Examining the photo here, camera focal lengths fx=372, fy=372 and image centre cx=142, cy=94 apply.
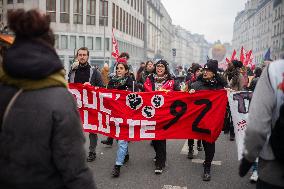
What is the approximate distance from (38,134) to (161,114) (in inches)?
176

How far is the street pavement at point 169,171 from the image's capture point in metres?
5.61

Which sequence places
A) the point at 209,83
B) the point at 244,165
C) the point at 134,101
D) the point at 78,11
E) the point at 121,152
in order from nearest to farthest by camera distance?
the point at 244,165
the point at 121,152
the point at 209,83
the point at 134,101
the point at 78,11

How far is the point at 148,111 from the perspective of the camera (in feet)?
21.4

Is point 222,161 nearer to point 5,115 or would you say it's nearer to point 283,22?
point 5,115

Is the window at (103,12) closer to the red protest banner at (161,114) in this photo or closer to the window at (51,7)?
the window at (51,7)

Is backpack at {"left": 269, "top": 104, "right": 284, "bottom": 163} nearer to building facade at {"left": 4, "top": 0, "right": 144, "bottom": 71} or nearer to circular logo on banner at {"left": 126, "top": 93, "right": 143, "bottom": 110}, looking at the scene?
circular logo on banner at {"left": 126, "top": 93, "right": 143, "bottom": 110}

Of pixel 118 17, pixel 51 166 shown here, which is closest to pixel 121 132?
pixel 51 166

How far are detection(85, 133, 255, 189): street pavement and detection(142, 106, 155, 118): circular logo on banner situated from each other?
35.9 inches

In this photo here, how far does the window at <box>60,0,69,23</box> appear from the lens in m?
39.5

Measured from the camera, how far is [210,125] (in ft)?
20.5

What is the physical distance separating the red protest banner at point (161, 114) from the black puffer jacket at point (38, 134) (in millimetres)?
4245

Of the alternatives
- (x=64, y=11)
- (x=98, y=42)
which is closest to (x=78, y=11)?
(x=64, y=11)

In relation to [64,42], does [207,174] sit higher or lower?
lower

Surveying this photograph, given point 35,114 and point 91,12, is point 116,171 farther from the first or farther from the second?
point 91,12
